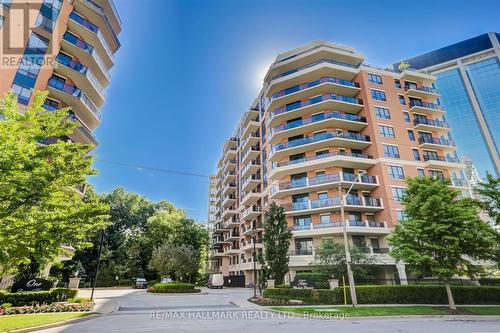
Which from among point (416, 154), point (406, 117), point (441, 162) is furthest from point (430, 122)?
point (441, 162)

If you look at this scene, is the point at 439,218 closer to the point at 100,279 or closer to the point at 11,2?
the point at 11,2

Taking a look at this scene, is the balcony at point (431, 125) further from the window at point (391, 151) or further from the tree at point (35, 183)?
the tree at point (35, 183)

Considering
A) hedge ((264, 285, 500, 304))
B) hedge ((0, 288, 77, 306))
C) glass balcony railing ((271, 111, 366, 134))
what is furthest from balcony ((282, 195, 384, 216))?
hedge ((0, 288, 77, 306))

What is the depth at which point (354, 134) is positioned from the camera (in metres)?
36.3

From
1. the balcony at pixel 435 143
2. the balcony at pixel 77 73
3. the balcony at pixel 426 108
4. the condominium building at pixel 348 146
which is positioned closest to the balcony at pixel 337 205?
the condominium building at pixel 348 146

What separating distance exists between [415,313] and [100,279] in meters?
51.9

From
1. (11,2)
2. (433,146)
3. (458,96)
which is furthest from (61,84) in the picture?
(458,96)

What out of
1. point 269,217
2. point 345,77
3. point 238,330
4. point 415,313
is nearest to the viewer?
point 238,330

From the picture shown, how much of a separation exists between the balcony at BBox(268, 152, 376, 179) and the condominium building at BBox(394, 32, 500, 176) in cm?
3937

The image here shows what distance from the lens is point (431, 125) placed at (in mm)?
38719

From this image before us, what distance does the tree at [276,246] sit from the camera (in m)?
25.1

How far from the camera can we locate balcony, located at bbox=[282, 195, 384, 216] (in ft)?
106

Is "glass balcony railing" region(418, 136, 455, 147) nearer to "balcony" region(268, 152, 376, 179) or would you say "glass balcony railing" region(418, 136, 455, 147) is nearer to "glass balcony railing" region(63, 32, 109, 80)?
"balcony" region(268, 152, 376, 179)

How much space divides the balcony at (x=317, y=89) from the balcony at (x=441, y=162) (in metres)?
13.7
